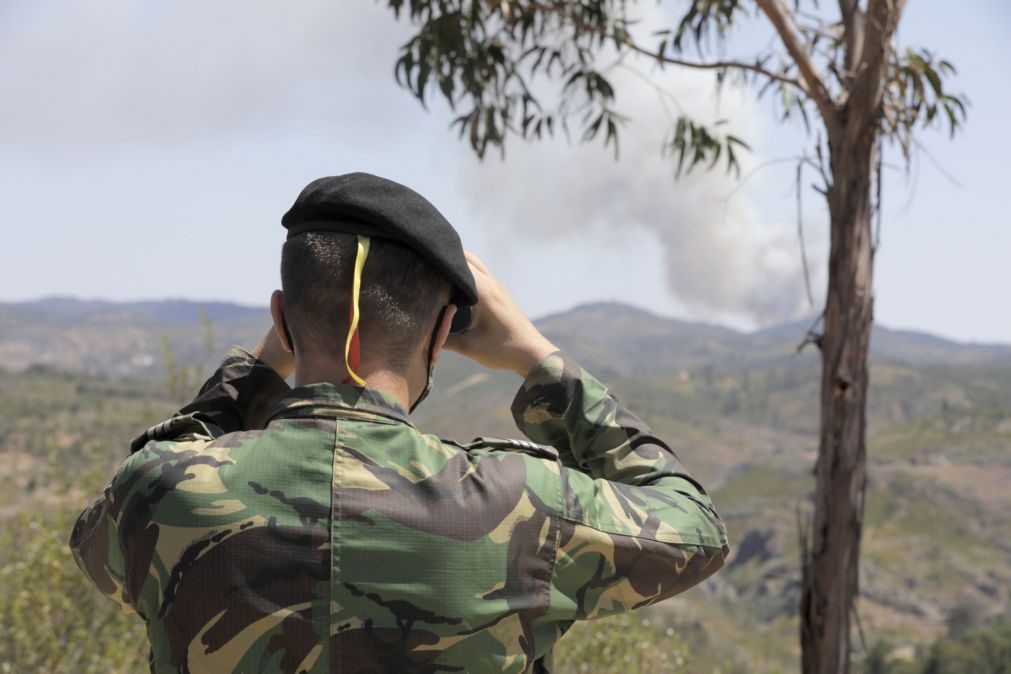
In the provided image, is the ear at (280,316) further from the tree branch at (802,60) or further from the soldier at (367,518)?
the tree branch at (802,60)

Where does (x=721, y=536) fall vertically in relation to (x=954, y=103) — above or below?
below

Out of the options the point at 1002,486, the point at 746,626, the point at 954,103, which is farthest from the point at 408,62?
the point at 1002,486

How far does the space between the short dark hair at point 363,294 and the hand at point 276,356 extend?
0.84ft

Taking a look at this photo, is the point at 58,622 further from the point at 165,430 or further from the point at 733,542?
the point at 733,542

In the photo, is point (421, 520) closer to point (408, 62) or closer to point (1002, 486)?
point (408, 62)

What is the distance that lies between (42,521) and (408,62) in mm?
4231

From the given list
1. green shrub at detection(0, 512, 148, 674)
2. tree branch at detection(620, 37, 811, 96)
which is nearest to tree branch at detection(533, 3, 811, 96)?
tree branch at detection(620, 37, 811, 96)

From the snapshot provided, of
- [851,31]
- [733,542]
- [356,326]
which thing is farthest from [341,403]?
[733,542]

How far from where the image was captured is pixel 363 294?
1.41 metres

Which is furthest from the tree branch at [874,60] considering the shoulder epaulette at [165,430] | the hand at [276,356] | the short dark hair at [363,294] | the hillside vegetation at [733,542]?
the shoulder epaulette at [165,430]

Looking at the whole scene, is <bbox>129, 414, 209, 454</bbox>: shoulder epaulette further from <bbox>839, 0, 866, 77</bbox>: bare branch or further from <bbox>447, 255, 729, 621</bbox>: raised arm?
<bbox>839, 0, 866, 77</bbox>: bare branch

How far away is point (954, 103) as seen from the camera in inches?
246

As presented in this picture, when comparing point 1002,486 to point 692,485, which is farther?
point 1002,486

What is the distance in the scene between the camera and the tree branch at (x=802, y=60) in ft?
19.3
